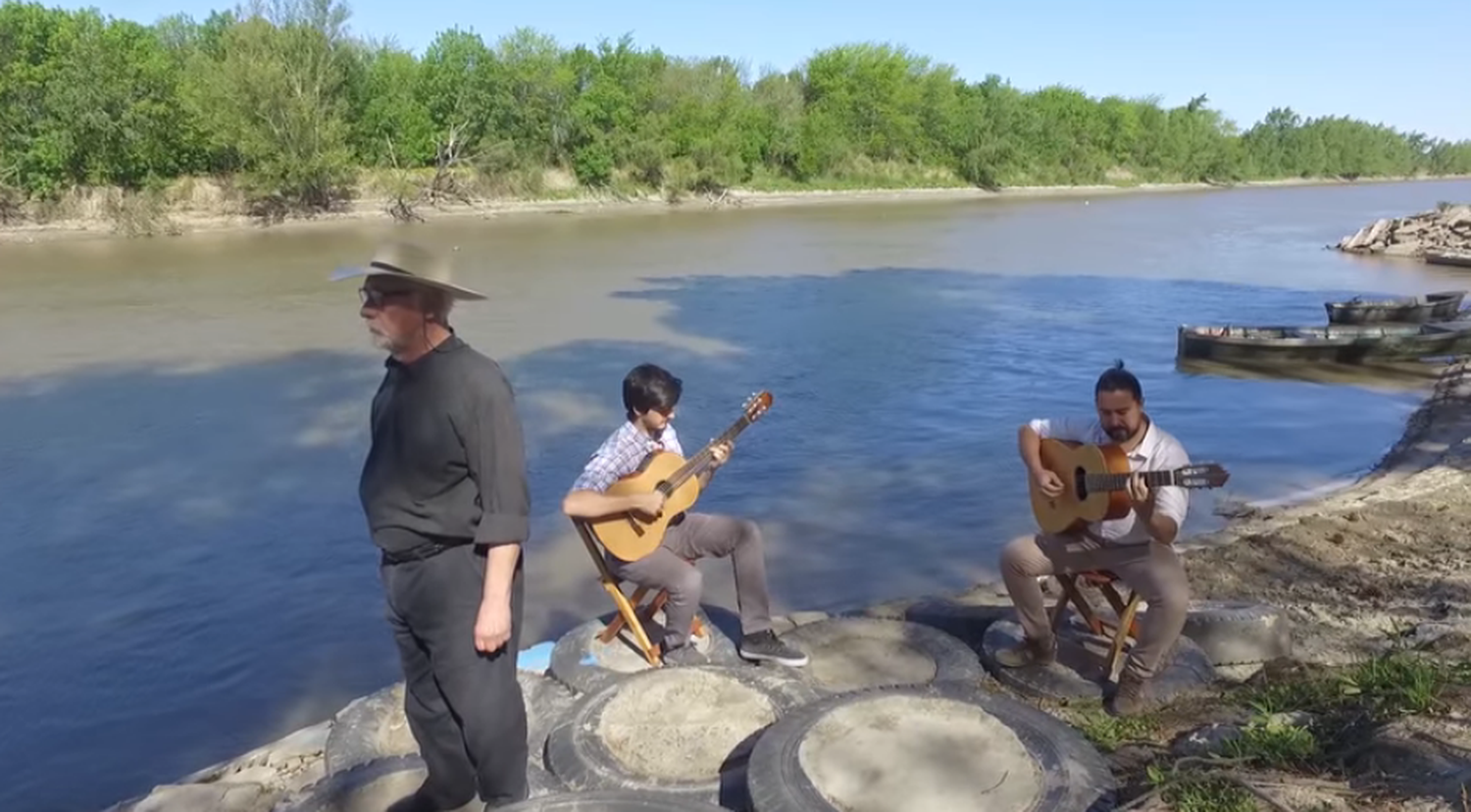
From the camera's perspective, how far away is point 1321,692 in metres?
4.38

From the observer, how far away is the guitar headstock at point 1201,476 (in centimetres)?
449

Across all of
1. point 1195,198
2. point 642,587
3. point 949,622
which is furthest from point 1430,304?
point 1195,198

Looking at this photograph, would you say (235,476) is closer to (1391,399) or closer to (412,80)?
(1391,399)

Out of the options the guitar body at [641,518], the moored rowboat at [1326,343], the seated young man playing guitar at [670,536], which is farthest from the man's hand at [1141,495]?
the moored rowboat at [1326,343]

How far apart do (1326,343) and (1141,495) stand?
15.0 m

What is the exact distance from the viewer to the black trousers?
3.22 metres

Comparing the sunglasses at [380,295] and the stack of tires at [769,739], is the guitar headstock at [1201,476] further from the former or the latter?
the sunglasses at [380,295]

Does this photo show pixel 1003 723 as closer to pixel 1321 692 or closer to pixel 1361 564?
pixel 1321 692

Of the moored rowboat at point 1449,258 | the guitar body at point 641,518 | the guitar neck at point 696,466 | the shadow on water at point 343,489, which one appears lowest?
the shadow on water at point 343,489

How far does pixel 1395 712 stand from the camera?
3.73 metres

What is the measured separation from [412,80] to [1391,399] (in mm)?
48811

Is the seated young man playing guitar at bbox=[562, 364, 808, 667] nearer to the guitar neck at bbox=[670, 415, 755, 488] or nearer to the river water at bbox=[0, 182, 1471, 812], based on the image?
the guitar neck at bbox=[670, 415, 755, 488]

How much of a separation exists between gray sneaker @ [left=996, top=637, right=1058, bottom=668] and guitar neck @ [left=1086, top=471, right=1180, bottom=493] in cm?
88

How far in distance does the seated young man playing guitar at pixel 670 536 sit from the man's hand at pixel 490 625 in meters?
1.95
